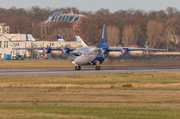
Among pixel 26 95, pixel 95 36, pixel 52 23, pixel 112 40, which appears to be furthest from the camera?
pixel 52 23

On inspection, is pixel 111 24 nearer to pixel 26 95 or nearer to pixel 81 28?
pixel 81 28

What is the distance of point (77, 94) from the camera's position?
1077 inches

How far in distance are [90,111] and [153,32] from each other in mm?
156952

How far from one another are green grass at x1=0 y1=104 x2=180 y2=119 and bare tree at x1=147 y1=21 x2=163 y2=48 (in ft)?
495

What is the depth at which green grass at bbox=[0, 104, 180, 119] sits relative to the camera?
18344 millimetres

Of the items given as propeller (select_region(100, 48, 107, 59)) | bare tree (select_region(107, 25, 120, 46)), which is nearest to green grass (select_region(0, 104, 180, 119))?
propeller (select_region(100, 48, 107, 59))

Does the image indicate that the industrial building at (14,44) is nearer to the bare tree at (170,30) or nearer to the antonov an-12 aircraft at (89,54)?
the bare tree at (170,30)

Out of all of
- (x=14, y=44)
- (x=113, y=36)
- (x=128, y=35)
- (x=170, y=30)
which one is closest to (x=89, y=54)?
(x=14, y=44)

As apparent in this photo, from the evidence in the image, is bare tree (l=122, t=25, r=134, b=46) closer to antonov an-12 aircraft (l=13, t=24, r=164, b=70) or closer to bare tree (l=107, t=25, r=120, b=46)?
bare tree (l=107, t=25, r=120, b=46)

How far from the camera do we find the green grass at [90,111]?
18.3 metres

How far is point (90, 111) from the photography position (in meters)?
19.8

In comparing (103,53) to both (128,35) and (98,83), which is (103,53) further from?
(128,35)

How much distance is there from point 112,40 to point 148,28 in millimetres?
21361

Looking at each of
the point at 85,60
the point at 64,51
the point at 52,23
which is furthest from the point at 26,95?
the point at 52,23
